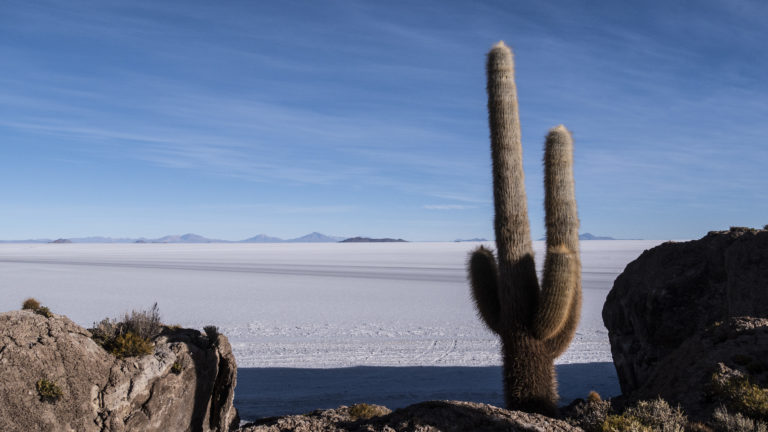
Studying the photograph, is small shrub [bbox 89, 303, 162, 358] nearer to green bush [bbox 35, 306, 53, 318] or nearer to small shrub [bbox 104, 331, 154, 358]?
small shrub [bbox 104, 331, 154, 358]

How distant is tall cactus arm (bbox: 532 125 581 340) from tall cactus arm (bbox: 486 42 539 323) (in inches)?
13.6

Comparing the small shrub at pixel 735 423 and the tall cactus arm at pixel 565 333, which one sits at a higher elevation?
the tall cactus arm at pixel 565 333

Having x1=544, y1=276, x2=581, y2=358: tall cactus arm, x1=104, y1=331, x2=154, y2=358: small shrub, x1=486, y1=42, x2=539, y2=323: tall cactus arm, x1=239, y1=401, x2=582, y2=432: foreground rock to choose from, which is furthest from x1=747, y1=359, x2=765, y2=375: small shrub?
x1=104, y1=331, x2=154, y2=358: small shrub

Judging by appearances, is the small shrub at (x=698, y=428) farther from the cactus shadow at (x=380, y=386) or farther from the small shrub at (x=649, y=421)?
the cactus shadow at (x=380, y=386)

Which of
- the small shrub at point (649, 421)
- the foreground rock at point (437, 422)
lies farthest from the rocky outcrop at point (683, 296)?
the foreground rock at point (437, 422)

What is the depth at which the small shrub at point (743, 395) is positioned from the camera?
6.52m

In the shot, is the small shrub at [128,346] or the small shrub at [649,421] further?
the small shrub at [128,346]

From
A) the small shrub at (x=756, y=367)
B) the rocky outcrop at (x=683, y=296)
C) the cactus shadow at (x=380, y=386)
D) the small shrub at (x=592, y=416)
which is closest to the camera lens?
the small shrub at (x=592, y=416)

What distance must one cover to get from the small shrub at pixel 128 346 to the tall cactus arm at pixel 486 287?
16.2 ft

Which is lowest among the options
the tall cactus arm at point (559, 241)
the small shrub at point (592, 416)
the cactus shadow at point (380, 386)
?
the cactus shadow at point (380, 386)

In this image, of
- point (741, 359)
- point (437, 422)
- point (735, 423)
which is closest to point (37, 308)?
point (437, 422)

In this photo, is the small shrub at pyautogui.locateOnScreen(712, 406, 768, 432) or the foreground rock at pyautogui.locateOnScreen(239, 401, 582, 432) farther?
the foreground rock at pyautogui.locateOnScreen(239, 401, 582, 432)

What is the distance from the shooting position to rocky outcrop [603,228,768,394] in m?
9.45

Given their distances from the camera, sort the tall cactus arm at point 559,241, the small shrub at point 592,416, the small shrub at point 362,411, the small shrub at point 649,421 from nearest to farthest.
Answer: the small shrub at point 649,421 → the small shrub at point 592,416 → the small shrub at point 362,411 → the tall cactus arm at point 559,241
